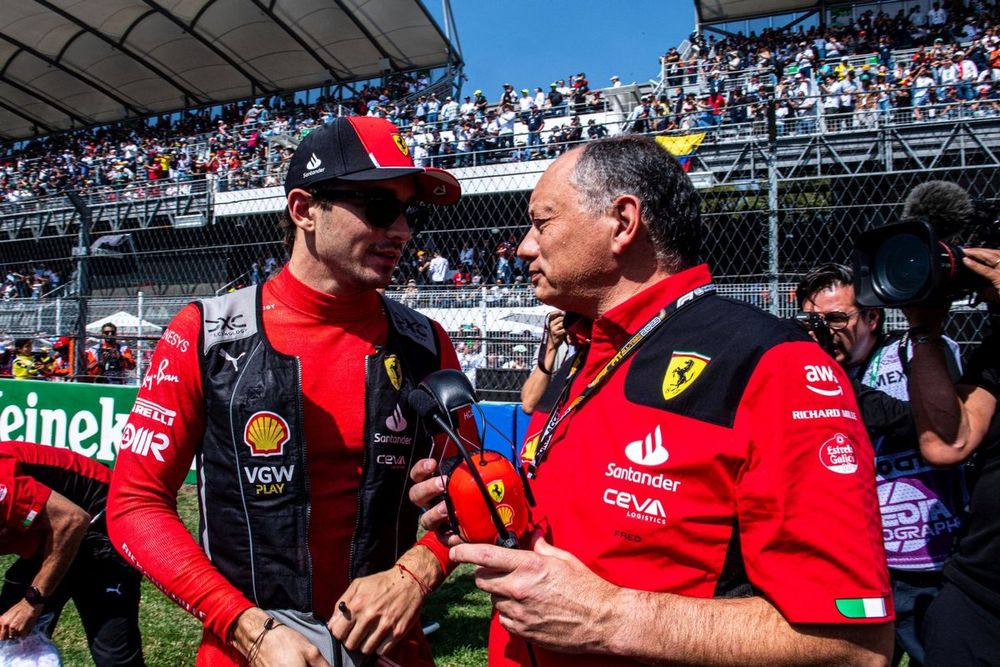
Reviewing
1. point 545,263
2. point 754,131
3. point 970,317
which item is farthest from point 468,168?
point 545,263

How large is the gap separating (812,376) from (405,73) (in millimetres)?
28723

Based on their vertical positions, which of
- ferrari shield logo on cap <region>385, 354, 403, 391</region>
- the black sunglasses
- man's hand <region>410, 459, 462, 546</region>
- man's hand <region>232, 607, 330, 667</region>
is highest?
the black sunglasses

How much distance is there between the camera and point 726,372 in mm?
1419

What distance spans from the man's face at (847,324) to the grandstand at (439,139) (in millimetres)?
2014

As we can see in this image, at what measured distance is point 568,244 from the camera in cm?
178

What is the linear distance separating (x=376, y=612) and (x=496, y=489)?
0.54m

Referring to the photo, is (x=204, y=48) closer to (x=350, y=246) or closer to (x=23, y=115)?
(x=23, y=115)

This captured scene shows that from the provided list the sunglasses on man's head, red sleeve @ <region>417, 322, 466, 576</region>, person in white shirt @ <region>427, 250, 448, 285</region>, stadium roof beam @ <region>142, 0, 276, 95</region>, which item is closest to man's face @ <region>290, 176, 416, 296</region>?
red sleeve @ <region>417, 322, 466, 576</region>

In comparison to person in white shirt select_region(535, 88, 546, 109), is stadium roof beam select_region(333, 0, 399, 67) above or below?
above

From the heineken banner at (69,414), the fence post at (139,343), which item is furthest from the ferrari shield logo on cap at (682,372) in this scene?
the fence post at (139,343)

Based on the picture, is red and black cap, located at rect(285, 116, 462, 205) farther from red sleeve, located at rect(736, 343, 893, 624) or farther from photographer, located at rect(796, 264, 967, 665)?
photographer, located at rect(796, 264, 967, 665)

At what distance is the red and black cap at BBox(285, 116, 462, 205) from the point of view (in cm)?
205

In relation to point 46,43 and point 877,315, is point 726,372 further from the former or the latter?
point 46,43

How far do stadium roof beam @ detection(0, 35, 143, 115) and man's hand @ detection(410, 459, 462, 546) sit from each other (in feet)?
108
